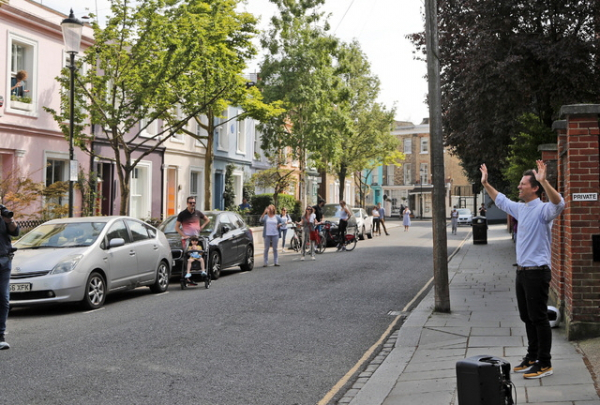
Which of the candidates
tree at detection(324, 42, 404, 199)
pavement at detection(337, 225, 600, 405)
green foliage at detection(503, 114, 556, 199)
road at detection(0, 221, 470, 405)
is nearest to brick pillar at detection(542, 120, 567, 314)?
pavement at detection(337, 225, 600, 405)

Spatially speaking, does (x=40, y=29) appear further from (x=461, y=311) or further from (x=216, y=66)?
(x=461, y=311)

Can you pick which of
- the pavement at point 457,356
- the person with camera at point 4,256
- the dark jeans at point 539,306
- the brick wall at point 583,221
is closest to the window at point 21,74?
the person with camera at point 4,256

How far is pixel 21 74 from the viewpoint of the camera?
20.2 m

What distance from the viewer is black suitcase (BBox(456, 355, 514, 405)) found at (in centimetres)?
420

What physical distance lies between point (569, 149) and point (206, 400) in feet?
16.2

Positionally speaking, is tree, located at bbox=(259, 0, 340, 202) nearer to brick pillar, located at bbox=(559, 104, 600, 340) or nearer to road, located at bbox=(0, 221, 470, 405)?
road, located at bbox=(0, 221, 470, 405)

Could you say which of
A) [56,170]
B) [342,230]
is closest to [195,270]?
[56,170]

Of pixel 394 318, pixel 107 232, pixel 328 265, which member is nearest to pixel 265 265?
pixel 328 265

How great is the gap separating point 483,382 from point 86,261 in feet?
26.3

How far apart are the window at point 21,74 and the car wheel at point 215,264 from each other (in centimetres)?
894

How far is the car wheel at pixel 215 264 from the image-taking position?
15.2 m

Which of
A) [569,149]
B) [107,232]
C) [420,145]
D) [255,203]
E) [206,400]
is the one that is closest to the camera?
[206,400]

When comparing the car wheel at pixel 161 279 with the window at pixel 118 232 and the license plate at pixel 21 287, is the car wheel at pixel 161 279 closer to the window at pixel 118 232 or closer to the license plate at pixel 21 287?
the window at pixel 118 232

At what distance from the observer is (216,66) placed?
1995 cm
